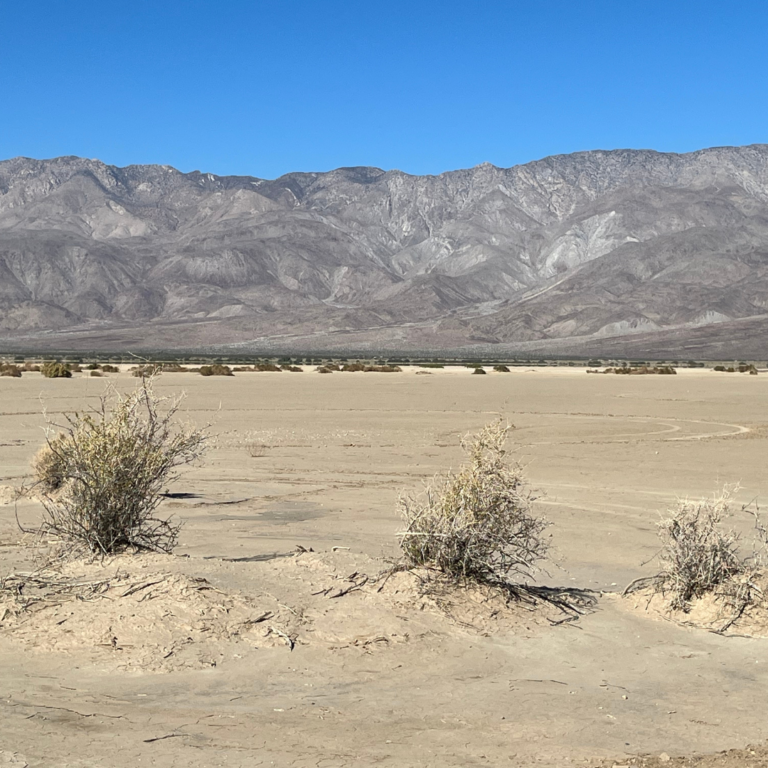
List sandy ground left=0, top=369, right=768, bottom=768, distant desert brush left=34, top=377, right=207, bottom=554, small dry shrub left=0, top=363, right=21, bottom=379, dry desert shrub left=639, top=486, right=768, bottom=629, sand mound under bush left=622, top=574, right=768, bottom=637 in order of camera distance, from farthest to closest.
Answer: small dry shrub left=0, top=363, right=21, bottom=379 < distant desert brush left=34, top=377, right=207, bottom=554 < dry desert shrub left=639, top=486, right=768, bottom=629 < sand mound under bush left=622, top=574, right=768, bottom=637 < sandy ground left=0, top=369, right=768, bottom=768

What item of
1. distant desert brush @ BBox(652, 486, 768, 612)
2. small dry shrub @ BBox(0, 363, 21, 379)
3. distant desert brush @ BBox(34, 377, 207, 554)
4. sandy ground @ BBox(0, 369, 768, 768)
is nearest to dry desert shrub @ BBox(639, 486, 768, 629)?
distant desert brush @ BBox(652, 486, 768, 612)

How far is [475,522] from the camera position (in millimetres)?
7719

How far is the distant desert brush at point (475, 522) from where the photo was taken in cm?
775

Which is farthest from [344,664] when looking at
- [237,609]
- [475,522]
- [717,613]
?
[717,613]

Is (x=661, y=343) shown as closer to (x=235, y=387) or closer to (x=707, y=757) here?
(x=235, y=387)

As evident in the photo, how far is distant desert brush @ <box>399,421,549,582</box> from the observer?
7.75 m

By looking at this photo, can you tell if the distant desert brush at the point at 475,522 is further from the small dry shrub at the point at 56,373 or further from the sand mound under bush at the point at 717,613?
the small dry shrub at the point at 56,373

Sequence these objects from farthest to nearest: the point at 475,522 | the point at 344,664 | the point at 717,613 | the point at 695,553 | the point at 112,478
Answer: the point at 112,478 < the point at 695,553 < the point at 717,613 < the point at 475,522 < the point at 344,664

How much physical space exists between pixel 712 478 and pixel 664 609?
847 cm

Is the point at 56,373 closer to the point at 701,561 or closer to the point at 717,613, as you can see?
the point at 701,561

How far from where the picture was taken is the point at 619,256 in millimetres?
182625

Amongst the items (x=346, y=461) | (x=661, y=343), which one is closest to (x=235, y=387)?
(x=346, y=461)

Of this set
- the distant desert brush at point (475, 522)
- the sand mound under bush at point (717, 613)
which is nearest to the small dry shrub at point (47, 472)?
the distant desert brush at point (475, 522)

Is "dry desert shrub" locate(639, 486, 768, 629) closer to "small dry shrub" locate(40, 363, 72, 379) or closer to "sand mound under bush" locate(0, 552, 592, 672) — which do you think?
"sand mound under bush" locate(0, 552, 592, 672)
